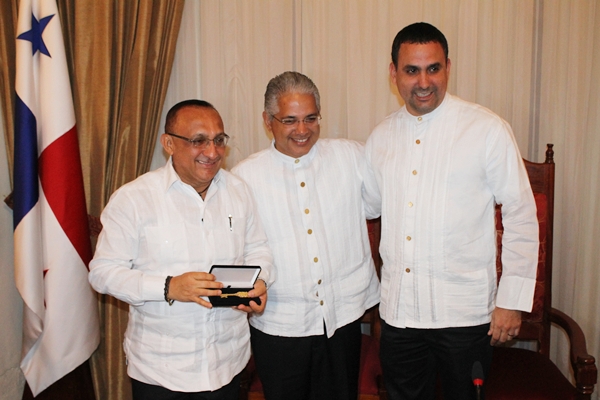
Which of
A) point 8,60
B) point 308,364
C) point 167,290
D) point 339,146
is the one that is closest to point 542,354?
point 308,364

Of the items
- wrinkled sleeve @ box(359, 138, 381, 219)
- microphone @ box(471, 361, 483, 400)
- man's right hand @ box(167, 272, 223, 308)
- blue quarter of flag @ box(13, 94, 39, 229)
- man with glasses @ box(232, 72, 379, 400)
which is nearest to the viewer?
microphone @ box(471, 361, 483, 400)

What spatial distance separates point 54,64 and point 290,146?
4.23 feet

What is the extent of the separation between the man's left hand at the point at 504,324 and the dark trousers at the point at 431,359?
0.08 m

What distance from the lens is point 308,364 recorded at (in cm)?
241

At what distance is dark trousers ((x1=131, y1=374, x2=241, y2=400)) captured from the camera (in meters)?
2.04

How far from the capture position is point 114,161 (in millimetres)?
3012

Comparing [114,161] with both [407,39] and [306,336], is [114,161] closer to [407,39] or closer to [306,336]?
[306,336]

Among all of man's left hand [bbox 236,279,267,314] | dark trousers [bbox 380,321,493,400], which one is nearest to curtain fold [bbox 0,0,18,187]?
man's left hand [bbox 236,279,267,314]

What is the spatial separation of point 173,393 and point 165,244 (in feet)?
1.83

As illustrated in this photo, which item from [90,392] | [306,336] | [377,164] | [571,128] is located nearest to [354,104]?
[377,164]

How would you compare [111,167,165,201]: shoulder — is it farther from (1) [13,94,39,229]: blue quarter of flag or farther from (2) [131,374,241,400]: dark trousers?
(1) [13,94,39,229]: blue quarter of flag

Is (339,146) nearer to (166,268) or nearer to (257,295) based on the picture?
(257,295)

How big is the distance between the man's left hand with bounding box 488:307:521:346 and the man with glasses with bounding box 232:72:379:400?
0.57 m

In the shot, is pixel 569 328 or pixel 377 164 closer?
pixel 377 164
